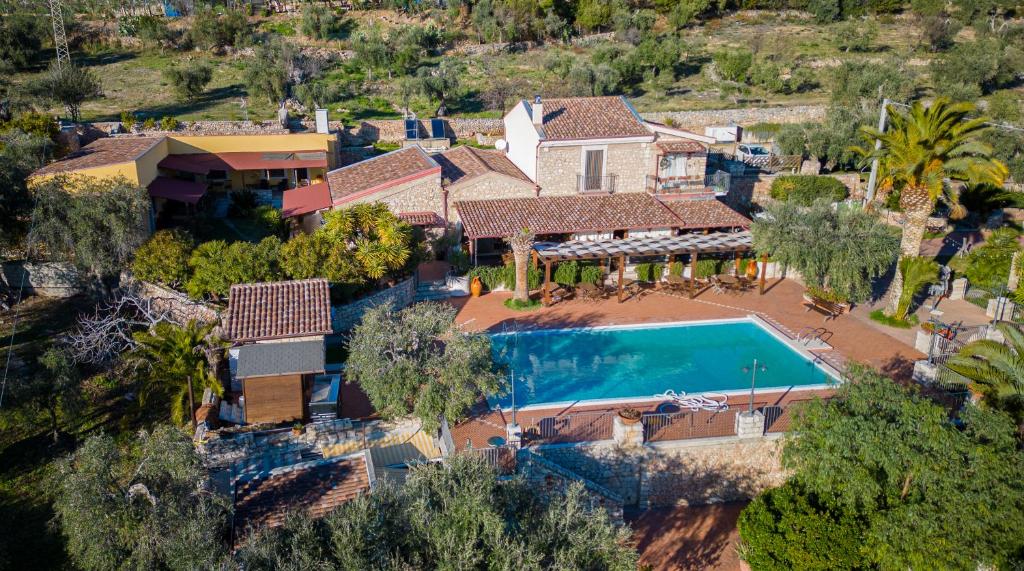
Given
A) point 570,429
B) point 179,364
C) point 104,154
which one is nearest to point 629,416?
point 570,429

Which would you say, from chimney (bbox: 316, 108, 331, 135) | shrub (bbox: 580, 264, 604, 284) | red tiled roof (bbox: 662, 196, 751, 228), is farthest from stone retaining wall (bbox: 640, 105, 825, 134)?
shrub (bbox: 580, 264, 604, 284)

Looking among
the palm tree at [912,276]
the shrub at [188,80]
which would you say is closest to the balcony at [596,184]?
the palm tree at [912,276]

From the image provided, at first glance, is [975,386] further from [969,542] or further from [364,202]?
[364,202]

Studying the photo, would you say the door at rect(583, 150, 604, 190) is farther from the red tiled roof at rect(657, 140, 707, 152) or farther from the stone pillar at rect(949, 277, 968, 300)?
the stone pillar at rect(949, 277, 968, 300)

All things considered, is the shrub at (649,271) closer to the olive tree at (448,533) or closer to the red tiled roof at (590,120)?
the red tiled roof at (590,120)

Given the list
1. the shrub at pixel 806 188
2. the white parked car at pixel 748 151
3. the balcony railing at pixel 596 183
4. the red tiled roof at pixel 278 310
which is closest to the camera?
the red tiled roof at pixel 278 310

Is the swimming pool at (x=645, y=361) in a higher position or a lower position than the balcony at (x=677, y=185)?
lower
